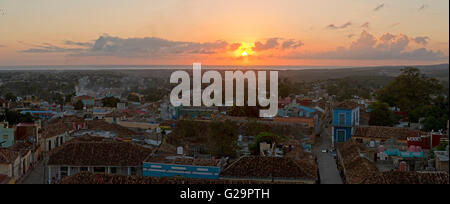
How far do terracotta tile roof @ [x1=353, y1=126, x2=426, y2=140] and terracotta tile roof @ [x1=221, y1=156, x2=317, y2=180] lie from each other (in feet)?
23.1

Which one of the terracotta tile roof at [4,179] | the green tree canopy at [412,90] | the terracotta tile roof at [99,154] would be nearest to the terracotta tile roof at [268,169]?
the terracotta tile roof at [99,154]

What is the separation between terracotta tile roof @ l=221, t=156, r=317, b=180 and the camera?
32.6 ft

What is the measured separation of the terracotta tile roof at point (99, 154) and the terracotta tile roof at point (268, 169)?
280 cm

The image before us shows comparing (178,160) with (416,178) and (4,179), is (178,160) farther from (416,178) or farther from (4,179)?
(416,178)

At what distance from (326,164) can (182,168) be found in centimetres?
587

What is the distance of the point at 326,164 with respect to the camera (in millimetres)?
14164

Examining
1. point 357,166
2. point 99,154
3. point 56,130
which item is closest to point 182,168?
point 99,154

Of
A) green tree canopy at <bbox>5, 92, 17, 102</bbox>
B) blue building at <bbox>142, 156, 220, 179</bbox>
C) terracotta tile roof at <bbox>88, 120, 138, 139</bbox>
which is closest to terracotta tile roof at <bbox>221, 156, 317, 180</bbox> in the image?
blue building at <bbox>142, 156, 220, 179</bbox>

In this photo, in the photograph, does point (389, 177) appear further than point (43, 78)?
No

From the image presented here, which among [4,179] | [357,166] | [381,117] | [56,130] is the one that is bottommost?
[4,179]
